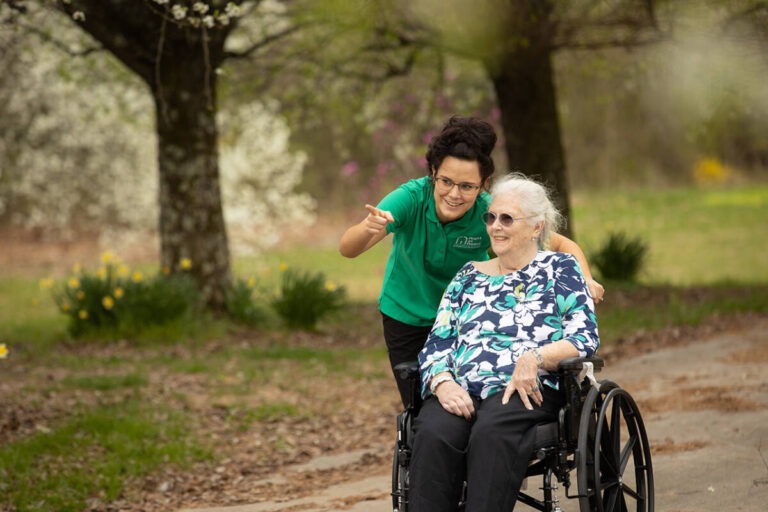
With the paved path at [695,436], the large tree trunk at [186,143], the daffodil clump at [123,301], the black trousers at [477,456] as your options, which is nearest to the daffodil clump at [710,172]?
the large tree trunk at [186,143]

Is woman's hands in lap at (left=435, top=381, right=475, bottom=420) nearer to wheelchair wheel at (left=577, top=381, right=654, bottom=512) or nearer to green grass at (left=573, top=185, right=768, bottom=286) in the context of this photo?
wheelchair wheel at (left=577, top=381, right=654, bottom=512)

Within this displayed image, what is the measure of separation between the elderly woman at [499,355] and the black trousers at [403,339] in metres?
0.26

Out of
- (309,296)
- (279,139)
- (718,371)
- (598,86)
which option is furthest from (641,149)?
(718,371)

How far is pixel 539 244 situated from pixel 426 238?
0.38m

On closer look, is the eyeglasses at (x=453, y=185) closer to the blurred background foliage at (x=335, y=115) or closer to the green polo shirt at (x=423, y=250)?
the green polo shirt at (x=423, y=250)

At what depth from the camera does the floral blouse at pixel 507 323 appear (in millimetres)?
3172

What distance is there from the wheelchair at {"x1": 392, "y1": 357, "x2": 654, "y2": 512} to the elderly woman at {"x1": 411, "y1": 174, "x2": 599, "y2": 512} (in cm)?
6

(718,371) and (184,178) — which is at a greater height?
(184,178)

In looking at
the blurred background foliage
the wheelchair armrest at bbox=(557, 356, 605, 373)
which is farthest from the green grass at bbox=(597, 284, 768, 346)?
the wheelchair armrest at bbox=(557, 356, 605, 373)

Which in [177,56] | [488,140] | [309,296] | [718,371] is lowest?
[718,371]

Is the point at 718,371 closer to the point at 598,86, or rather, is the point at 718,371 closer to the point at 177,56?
the point at 177,56

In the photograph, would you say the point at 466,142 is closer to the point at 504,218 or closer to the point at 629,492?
the point at 504,218

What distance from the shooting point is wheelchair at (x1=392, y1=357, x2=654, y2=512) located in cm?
299

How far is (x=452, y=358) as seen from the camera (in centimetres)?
327
